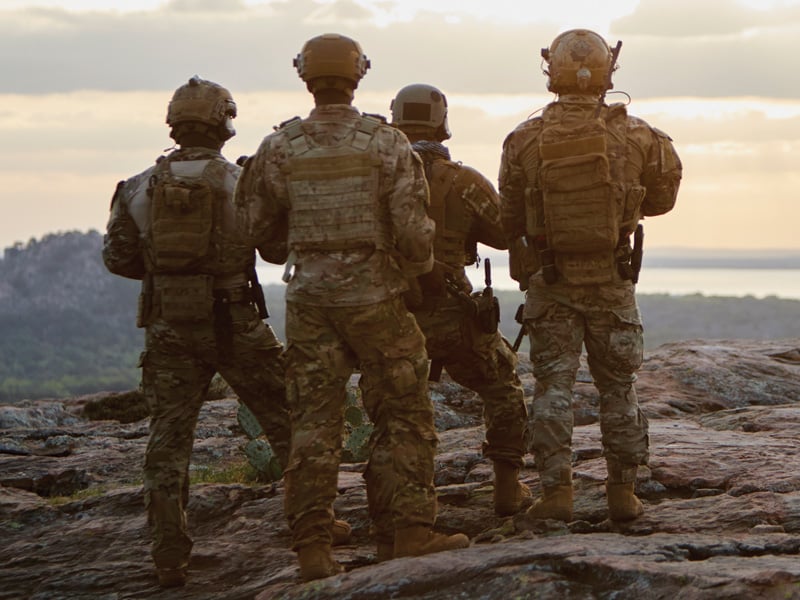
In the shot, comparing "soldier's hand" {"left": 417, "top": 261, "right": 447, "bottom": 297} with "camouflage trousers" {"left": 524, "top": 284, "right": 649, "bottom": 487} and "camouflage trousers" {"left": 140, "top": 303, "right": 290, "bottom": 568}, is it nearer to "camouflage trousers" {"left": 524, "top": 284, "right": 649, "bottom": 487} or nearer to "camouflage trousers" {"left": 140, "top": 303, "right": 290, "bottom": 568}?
"camouflage trousers" {"left": 524, "top": 284, "right": 649, "bottom": 487}

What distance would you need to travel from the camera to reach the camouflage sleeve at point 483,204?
9516 millimetres

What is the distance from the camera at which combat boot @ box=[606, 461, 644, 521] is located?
9.26 metres

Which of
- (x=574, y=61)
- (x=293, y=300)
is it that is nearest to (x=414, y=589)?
(x=293, y=300)

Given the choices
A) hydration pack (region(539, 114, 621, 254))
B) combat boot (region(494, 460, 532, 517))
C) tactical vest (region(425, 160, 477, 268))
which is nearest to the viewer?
hydration pack (region(539, 114, 621, 254))

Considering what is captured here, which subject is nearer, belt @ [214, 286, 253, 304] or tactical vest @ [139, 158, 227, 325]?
tactical vest @ [139, 158, 227, 325]

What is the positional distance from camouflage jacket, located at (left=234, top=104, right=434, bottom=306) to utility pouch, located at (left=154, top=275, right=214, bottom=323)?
997mm

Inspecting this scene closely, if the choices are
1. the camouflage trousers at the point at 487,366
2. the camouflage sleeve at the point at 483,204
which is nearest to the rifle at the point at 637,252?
the camouflage sleeve at the point at 483,204

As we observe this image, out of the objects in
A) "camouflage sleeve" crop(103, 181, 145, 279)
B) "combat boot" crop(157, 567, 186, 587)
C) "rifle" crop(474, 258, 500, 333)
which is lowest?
"combat boot" crop(157, 567, 186, 587)

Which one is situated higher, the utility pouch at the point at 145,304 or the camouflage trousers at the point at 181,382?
the utility pouch at the point at 145,304

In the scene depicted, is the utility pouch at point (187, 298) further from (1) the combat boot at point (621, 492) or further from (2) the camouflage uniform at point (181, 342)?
(1) the combat boot at point (621, 492)

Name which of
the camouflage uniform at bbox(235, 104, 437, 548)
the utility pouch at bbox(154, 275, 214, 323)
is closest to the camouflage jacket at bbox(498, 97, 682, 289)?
the camouflage uniform at bbox(235, 104, 437, 548)

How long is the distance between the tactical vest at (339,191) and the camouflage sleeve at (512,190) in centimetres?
140

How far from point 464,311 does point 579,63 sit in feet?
6.65

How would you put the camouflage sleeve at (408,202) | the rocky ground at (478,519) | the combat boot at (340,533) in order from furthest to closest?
the combat boot at (340,533) → the camouflage sleeve at (408,202) → the rocky ground at (478,519)
